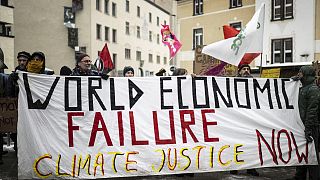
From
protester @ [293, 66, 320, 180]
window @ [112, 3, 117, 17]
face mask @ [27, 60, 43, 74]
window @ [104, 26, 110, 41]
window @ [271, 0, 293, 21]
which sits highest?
window @ [112, 3, 117, 17]

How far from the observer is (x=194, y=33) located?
27.2 m

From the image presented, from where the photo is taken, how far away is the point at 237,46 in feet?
18.2

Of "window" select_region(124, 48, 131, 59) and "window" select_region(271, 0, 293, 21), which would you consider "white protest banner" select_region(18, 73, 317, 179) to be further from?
"window" select_region(124, 48, 131, 59)

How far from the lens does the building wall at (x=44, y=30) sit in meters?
32.3

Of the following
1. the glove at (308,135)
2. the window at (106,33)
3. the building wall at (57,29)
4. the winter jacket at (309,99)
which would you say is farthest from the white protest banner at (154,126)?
the window at (106,33)

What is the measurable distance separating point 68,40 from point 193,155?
3212 cm

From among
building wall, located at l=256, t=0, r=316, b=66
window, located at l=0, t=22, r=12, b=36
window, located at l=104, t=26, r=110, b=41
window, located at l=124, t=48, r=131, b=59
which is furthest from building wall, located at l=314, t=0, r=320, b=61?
window, located at l=124, t=48, r=131, b=59

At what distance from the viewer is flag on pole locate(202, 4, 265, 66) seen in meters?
5.52

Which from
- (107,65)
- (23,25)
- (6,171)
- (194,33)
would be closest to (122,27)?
(23,25)

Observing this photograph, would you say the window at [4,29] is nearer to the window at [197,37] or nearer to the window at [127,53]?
the window at [197,37]

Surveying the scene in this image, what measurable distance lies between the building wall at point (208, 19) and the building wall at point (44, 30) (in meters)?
13.5

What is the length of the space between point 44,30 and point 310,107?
32746mm

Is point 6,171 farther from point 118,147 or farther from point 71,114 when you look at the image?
point 118,147

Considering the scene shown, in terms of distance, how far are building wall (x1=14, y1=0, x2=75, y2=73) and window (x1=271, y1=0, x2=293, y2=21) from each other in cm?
2152
